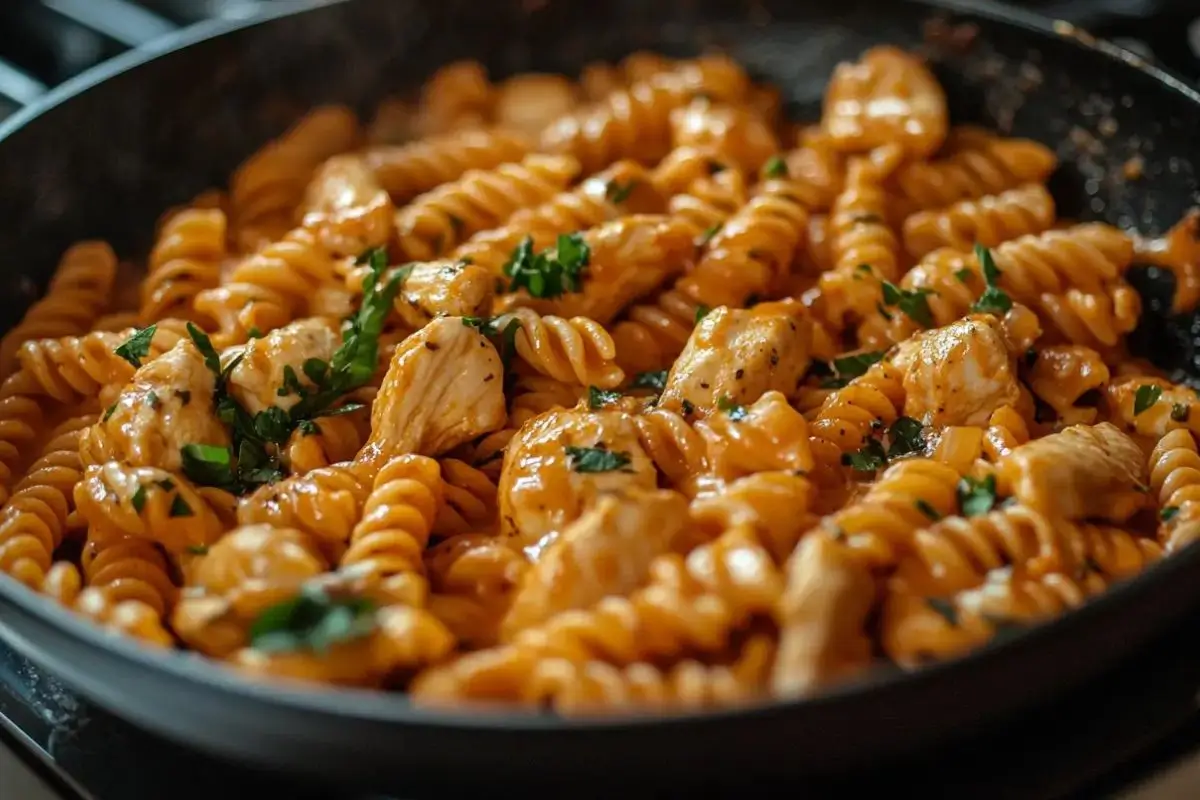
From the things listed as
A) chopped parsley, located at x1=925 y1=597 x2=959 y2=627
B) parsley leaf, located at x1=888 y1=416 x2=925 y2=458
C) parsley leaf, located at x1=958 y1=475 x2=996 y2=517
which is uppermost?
chopped parsley, located at x1=925 y1=597 x2=959 y2=627

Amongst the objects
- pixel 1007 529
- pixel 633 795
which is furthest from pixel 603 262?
pixel 633 795

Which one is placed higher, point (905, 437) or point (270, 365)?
point (270, 365)

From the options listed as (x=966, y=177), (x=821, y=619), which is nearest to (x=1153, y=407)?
(x=966, y=177)

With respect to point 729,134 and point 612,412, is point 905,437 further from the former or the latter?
point 729,134

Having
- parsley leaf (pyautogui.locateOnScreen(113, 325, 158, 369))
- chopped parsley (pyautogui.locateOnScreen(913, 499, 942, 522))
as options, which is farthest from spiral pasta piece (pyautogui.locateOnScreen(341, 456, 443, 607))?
chopped parsley (pyautogui.locateOnScreen(913, 499, 942, 522))

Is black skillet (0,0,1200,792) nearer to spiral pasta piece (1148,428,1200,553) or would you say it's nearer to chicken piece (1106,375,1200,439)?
spiral pasta piece (1148,428,1200,553)

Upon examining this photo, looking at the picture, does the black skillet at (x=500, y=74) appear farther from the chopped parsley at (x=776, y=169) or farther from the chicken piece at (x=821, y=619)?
the chopped parsley at (x=776, y=169)

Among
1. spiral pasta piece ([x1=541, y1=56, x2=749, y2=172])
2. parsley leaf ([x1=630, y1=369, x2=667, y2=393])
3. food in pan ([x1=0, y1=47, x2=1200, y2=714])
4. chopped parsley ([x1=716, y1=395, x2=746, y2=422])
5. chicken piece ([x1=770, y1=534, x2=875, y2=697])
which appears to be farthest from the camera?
spiral pasta piece ([x1=541, y1=56, x2=749, y2=172])
